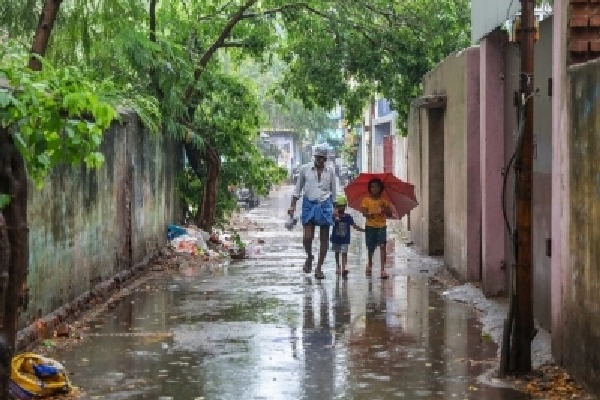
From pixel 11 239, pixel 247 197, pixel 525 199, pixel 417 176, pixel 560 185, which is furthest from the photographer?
pixel 247 197

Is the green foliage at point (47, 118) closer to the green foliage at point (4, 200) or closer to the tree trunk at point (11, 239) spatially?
the tree trunk at point (11, 239)

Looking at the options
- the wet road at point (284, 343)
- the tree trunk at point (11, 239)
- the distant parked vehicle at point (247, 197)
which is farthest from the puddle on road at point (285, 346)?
the distant parked vehicle at point (247, 197)

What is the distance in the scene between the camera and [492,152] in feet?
43.5

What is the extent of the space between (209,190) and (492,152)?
9.02 m

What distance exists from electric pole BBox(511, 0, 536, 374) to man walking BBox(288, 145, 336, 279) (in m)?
6.85

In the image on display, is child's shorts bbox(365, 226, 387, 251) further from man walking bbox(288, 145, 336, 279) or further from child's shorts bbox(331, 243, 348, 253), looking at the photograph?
man walking bbox(288, 145, 336, 279)

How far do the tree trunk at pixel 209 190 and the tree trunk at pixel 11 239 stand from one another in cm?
1515

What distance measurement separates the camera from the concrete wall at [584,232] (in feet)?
24.4

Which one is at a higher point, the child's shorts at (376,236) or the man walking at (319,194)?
the man walking at (319,194)

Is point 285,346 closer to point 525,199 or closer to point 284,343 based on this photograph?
point 284,343

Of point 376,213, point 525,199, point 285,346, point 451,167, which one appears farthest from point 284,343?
point 451,167

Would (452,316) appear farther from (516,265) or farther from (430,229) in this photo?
(430,229)

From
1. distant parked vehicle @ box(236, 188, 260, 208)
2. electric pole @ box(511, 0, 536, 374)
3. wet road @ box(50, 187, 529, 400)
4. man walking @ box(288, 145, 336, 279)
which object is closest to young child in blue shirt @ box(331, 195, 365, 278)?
man walking @ box(288, 145, 336, 279)

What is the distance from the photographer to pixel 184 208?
70.6 ft
